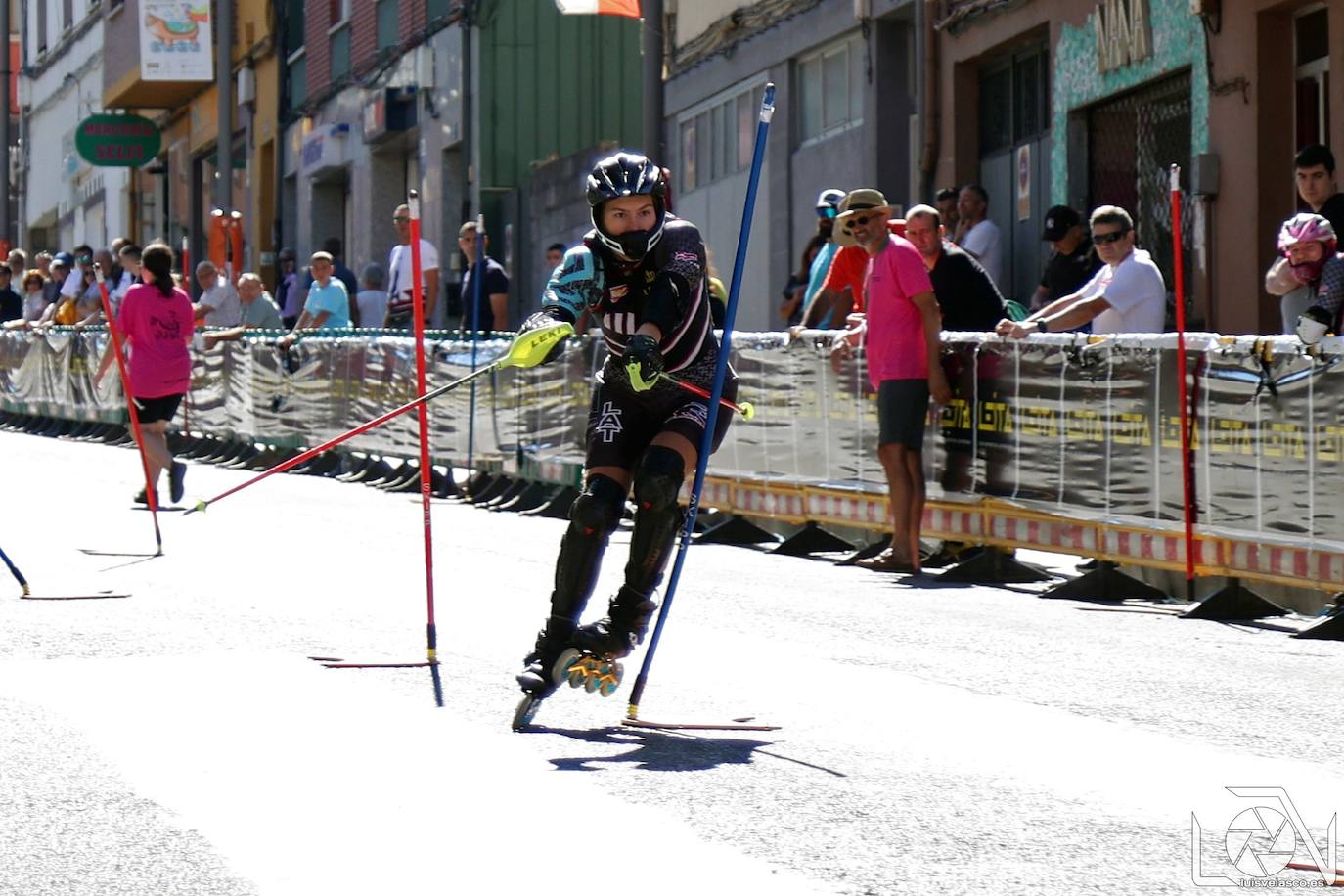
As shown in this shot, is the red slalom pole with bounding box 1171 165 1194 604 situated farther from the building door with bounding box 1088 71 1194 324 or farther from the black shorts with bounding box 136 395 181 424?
the black shorts with bounding box 136 395 181 424

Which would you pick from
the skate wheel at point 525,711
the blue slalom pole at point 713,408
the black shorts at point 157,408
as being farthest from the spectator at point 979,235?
the skate wheel at point 525,711

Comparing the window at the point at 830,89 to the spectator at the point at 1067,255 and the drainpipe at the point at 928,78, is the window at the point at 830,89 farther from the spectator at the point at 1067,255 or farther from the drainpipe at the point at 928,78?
the spectator at the point at 1067,255

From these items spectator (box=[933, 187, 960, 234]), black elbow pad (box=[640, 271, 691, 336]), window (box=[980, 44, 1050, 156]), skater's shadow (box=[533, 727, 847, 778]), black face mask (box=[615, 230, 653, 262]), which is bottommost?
skater's shadow (box=[533, 727, 847, 778])

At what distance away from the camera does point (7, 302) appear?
108 feet

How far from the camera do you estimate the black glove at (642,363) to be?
23.6 feet

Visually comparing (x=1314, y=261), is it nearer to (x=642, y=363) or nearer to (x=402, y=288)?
(x=642, y=363)

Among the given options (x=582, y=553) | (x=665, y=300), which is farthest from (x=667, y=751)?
(x=665, y=300)

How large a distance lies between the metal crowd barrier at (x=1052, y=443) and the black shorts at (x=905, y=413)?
26 centimetres

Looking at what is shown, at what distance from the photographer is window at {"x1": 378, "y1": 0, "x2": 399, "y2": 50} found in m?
36.5

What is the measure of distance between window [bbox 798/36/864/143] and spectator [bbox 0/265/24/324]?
13.2 meters

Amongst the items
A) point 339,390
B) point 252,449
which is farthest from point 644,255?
point 252,449

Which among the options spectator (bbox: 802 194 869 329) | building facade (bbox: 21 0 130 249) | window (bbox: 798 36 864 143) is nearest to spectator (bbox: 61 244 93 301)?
window (bbox: 798 36 864 143)

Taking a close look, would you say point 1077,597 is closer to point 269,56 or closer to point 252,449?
point 252,449

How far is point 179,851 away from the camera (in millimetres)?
5562
